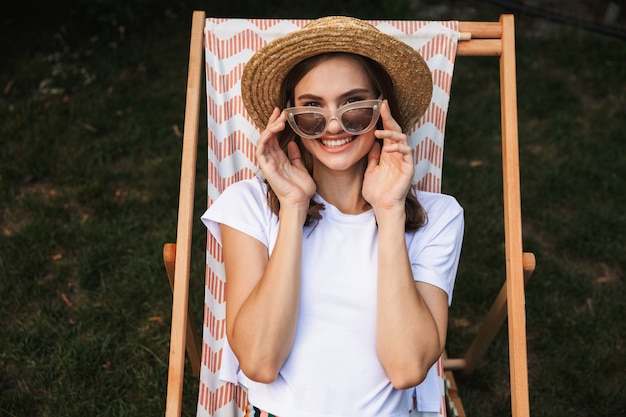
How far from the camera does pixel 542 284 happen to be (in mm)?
3811

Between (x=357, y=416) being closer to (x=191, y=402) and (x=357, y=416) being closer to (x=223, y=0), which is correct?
(x=191, y=402)

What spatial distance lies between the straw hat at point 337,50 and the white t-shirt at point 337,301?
0.35 metres

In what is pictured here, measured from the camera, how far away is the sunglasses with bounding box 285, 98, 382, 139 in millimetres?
2195

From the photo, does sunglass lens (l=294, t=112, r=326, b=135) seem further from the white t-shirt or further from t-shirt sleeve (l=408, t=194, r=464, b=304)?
t-shirt sleeve (l=408, t=194, r=464, b=304)

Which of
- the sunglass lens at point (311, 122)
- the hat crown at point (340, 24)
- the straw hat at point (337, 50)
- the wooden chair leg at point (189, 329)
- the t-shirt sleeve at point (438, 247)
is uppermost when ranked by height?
the hat crown at point (340, 24)

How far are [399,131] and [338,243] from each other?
44 cm

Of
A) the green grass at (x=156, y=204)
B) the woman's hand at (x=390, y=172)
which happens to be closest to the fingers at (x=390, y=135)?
the woman's hand at (x=390, y=172)

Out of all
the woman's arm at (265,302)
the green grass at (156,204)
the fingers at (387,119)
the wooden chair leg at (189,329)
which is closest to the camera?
the woman's arm at (265,302)

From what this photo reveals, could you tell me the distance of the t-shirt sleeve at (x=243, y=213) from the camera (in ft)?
7.64

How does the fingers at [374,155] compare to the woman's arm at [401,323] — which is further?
the fingers at [374,155]

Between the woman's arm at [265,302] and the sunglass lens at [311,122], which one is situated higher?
the sunglass lens at [311,122]

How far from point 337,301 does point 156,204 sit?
221 cm

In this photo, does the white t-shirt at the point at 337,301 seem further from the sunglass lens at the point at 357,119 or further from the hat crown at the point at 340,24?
the hat crown at the point at 340,24

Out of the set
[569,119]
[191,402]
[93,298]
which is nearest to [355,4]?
[569,119]
